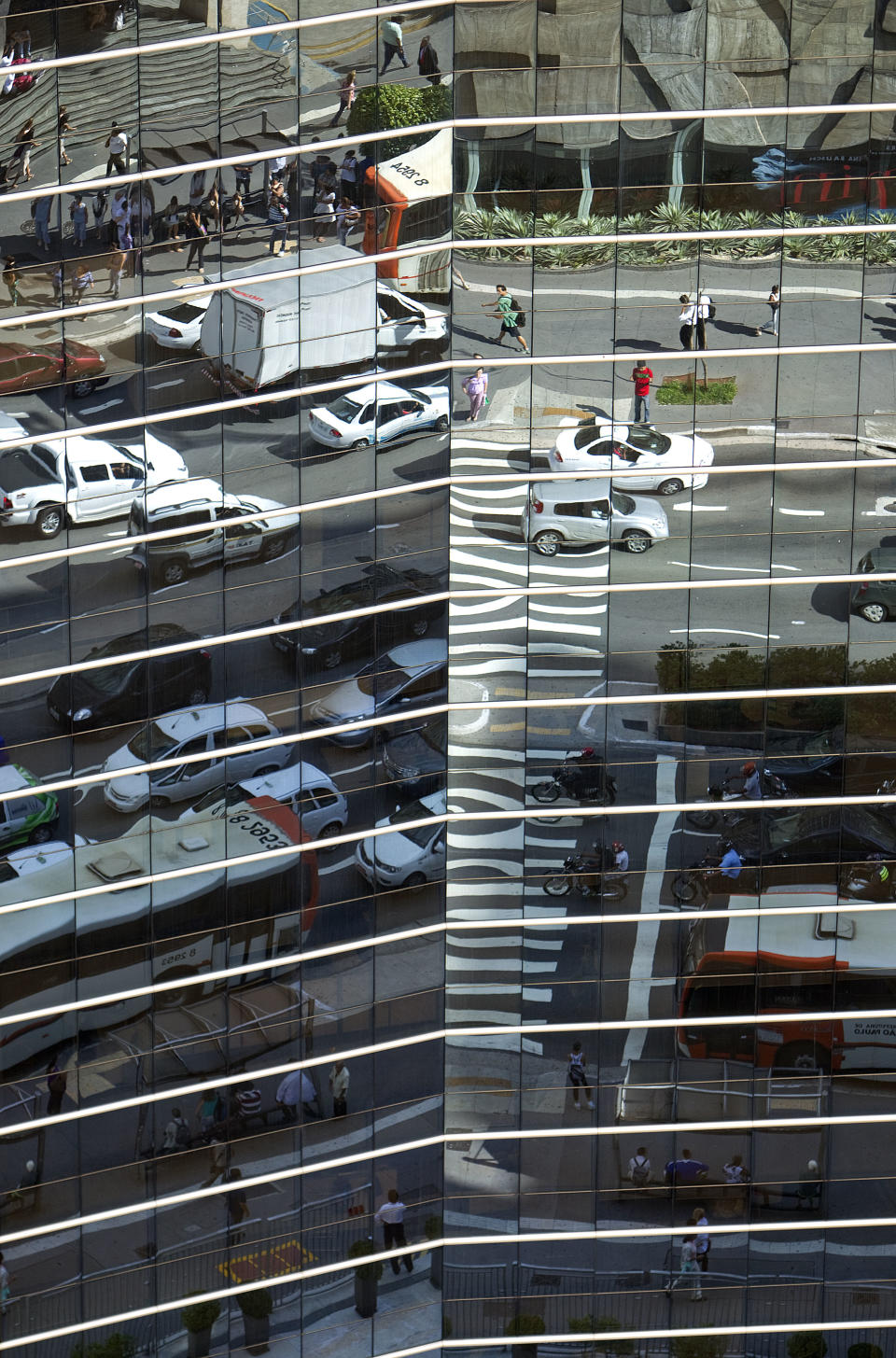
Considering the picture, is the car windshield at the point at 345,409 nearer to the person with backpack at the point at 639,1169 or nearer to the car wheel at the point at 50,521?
the car wheel at the point at 50,521

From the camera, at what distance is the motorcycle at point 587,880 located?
1747 inches

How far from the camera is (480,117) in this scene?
134 ft

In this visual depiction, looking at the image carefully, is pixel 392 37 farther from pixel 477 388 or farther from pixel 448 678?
pixel 448 678

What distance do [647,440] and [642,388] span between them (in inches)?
41.7

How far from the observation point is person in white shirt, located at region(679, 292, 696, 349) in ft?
137

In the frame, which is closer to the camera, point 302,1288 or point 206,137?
point 206,137

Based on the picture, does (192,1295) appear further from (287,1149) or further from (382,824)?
(382,824)

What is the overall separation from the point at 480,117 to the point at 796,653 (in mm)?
12649

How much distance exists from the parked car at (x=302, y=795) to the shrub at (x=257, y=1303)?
10.3 m

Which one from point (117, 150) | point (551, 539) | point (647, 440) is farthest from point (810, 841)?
point (117, 150)

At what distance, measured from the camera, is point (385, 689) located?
143 feet

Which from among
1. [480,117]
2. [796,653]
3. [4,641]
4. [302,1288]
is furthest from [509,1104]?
[480,117]

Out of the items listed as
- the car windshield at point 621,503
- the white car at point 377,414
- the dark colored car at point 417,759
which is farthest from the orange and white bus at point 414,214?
the dark colored car at point 417,759

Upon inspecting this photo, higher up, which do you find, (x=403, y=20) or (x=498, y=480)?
(x=403, y=20)
